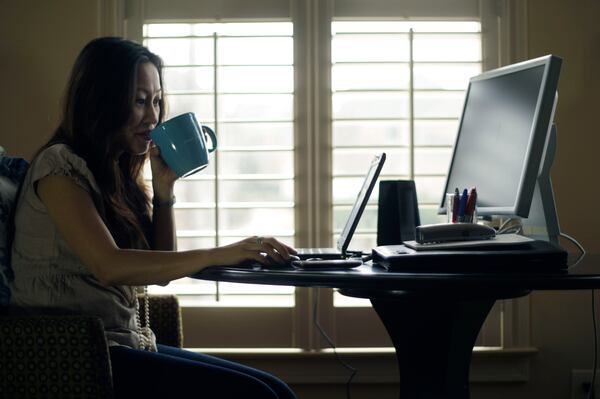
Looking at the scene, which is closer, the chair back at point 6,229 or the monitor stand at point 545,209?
the chair back at point 6,229

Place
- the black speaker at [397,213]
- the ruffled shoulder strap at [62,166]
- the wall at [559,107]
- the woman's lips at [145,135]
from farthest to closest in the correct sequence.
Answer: the wall at [559,107] → the black speaker at [397,213] → the woman's lips at [145,135] → the ruffled shoulder strap at [62,166]

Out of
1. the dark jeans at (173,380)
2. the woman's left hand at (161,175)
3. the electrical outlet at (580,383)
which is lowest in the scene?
the electrical outlet at (580,383)

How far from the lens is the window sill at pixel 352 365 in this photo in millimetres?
2590

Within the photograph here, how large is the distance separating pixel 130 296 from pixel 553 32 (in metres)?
1.73

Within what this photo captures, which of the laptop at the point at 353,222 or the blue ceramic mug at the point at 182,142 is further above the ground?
the blue ceramic mug at the point at 182,142

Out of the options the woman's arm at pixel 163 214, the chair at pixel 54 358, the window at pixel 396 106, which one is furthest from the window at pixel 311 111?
the chair at pixel 54 358

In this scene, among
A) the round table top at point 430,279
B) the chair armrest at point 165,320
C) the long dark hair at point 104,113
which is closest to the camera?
the round table top at point 430,279

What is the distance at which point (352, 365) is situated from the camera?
2.60 meters

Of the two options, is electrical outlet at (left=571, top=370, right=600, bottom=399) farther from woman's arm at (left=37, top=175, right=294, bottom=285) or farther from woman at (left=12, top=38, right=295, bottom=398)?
woman's arm at (left=37, top=175, right=294, bottom=285)

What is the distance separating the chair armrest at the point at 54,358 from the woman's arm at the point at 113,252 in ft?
0.39

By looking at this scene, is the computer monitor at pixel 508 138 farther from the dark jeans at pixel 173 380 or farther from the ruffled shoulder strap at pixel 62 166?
the ruffled shoulder strap at pixel 62 166

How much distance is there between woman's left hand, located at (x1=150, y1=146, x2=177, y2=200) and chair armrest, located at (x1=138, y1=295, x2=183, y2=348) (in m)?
0.27

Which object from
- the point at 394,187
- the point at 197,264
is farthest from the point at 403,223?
the point at 197,264

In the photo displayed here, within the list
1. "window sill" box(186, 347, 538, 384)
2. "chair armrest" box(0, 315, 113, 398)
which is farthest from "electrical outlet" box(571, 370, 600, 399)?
"chair armrest" box(0, 315, 113, 398)
